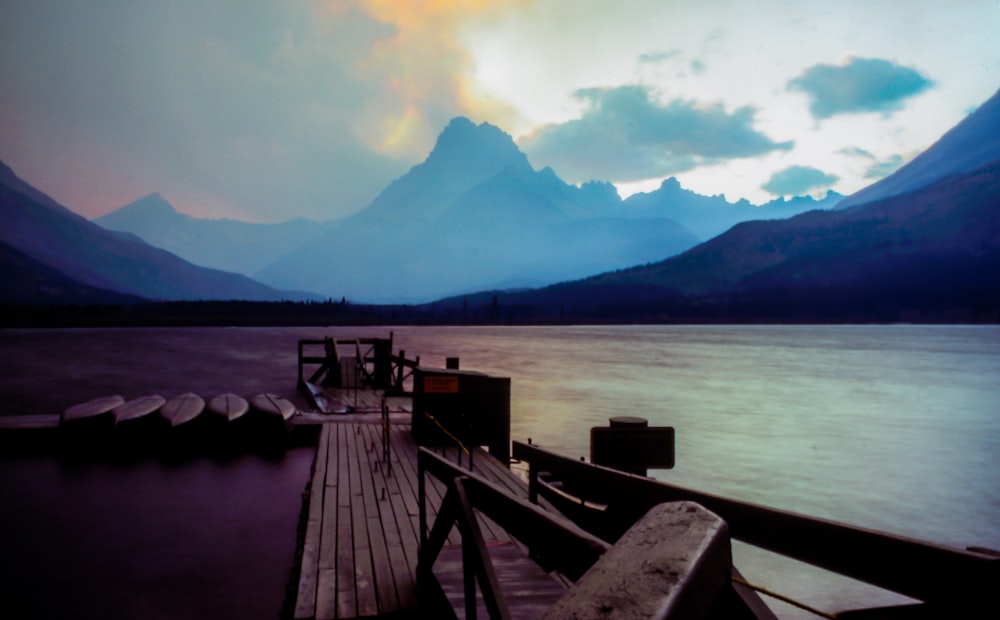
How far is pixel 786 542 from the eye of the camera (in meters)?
2.99

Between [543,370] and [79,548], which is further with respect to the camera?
[543,370]

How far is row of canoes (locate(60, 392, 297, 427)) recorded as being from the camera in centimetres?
1816

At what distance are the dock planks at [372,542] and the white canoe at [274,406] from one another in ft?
22.8

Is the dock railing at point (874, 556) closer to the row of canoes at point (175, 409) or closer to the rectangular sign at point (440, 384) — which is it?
the rectangular sign at point (440, 384)

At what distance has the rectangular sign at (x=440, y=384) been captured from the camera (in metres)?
12.4

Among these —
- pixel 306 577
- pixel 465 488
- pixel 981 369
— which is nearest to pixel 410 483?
pixel 306 577

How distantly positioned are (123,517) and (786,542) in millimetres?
14838

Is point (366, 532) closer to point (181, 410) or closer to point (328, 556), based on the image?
point (328, 556)

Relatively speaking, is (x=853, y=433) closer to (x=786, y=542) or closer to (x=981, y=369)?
(x=786, y=542)

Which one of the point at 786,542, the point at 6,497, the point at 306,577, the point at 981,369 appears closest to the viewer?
the point at 786,542

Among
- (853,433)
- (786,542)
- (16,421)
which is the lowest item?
(853,433)

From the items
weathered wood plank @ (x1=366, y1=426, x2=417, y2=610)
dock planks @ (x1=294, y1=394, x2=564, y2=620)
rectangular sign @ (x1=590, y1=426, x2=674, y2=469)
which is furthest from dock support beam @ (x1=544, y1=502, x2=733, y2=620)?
rectangular sign @ (x1=590, y1=426, x2=674, y2=469)

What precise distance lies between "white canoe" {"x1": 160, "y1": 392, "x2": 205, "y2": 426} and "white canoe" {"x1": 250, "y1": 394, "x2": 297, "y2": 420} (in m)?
1.60

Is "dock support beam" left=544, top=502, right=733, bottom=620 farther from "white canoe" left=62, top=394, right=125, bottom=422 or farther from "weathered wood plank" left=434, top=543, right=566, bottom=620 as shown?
"white canoe" left=62, top=394, right=125, bottom=422
